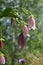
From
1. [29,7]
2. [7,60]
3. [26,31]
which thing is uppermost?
[26,31]

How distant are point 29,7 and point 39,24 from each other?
1.17 ft

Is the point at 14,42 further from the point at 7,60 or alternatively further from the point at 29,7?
the point at 29,7

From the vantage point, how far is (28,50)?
14.0 ft

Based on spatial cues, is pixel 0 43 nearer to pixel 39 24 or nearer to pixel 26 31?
pixel 26 31

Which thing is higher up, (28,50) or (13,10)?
(13,10)

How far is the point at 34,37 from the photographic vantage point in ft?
14.2

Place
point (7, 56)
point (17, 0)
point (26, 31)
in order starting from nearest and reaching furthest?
1. point (26, 31)
2. point (7, 56)
3. point (17, 0)

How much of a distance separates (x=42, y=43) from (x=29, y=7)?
639 mm

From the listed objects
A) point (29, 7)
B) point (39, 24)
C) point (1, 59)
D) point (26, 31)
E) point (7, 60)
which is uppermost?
point (26, 31)

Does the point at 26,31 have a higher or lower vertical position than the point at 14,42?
higher

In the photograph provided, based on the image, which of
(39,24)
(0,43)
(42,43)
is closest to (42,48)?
(42,43)

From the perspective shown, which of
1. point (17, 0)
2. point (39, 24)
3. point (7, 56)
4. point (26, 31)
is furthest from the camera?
point (39, 24)

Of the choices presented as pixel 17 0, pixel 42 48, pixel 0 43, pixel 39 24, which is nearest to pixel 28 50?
pixel 42 48

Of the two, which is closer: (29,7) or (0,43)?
(0,43)
